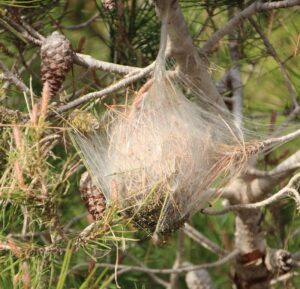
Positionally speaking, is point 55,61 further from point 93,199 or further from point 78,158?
point 78,158

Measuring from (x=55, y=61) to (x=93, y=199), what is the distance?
0.70 ft

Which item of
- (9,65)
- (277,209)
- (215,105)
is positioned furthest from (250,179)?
(9,65)

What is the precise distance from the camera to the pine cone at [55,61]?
1.08 m

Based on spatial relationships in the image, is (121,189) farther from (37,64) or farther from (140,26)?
(37,64)

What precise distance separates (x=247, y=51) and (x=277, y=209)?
37 cm

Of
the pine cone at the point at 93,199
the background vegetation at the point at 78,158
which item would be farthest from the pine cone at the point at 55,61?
the pine cone at the point at 93,199

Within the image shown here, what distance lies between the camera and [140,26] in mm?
1675

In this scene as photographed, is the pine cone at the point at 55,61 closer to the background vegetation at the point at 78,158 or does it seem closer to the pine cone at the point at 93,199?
the background vegetation at the point at 78,158

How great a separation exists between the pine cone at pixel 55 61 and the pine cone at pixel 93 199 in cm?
16

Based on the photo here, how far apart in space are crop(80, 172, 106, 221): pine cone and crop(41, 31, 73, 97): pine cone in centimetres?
16

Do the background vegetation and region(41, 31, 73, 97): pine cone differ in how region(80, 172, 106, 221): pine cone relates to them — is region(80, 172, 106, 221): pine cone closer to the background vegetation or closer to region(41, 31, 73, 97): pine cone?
the background vegetation

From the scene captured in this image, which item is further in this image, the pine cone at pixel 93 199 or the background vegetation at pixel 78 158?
the pine cone at pixel 93 199

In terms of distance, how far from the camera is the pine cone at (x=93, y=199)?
1.14 meters

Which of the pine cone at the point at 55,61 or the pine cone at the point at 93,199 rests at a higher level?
the pine cone at the point at 55,61
